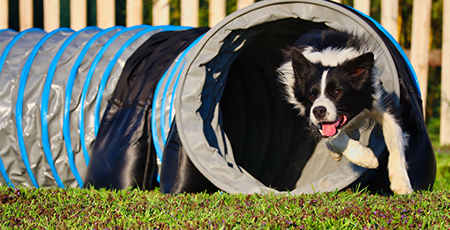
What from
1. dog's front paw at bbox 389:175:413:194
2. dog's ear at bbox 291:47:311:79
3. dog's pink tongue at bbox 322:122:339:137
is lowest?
dog's front paw at bbox 389:175:413:194

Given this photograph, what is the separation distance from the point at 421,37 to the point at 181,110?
479 cm

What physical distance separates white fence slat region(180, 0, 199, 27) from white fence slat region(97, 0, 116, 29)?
116cm

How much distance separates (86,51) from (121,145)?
1.39m

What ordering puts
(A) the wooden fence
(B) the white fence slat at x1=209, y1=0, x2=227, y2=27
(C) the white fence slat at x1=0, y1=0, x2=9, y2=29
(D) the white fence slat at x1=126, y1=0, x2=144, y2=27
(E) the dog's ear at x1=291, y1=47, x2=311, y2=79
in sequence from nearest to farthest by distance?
(E) the dog's ear at x1=291, y1=47, x2=311, y2=79, (A) the wooden fence, (B) the white fence slat at x1=209, y1=0, x2=227, y2=27, (D) the white fence slat at x1=126, y1=0, x2=144, y2=27, (C) the white fence slat at x1=0, y1=0, x2=9, y2=29

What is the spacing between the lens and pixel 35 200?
3.51m

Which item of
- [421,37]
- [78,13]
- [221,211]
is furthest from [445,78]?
[78,13]

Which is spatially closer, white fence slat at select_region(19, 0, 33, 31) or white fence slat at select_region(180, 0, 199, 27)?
white fence slat at select_region(180, 0, 199, 27)

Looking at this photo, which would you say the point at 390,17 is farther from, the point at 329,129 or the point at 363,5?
the point at 329,129

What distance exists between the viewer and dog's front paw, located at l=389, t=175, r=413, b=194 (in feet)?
11.4

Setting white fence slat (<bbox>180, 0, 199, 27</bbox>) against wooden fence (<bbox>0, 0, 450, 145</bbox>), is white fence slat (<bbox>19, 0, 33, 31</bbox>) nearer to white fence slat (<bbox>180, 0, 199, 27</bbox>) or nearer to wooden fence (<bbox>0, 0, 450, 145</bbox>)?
wooden fence (<bbox>0, 0, 450, 145</bbox>)

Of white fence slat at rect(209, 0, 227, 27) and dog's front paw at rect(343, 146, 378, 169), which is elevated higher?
white fence slat at rect(209, 0, 227, 27)

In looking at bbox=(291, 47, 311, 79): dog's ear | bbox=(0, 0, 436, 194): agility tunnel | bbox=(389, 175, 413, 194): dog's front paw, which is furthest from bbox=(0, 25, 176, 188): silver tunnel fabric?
bbox=(389, 175, 413, 194): dog's front paw

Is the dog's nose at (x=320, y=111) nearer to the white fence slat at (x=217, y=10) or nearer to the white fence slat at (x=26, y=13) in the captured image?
the white fence slat at (x=217, y=10)

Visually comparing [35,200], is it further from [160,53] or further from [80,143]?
[160,53]
